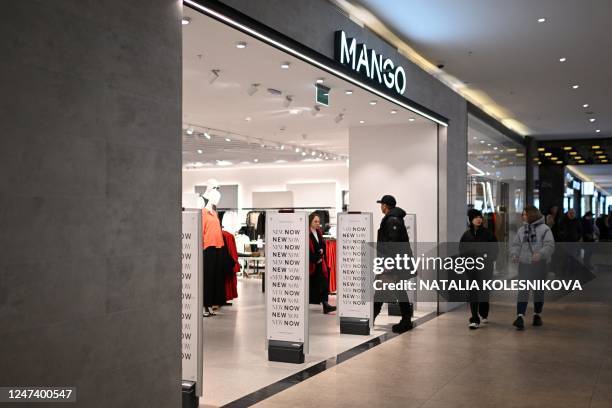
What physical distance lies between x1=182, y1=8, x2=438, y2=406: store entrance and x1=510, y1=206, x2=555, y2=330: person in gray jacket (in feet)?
5.57

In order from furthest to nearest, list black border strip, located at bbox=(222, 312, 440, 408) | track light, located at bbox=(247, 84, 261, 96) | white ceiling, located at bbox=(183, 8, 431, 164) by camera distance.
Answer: track light, located at bbox=(247, 84, 261, 96) → white ceiling, located at bbox=(183, 8, 431, 164) → black border strip, located at bbox=(222, 312, 440, 408)

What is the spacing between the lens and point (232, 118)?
36.0 feet

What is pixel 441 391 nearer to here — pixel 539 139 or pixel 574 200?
pixel 539 139

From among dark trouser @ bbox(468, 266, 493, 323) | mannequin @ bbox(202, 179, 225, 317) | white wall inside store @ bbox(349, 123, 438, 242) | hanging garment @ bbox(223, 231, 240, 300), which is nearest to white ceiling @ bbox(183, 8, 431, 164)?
white wall inside store @ bbox(349, 123, 438, 242)

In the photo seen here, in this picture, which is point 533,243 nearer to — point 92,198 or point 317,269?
point 317,269

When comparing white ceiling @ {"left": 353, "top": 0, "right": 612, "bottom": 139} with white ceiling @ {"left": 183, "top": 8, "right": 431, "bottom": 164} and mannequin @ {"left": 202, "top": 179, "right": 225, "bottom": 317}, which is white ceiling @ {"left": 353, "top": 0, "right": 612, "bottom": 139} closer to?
white ceiling @ {"left": 183, "top": 8, "right": 431, "bottom": 164}

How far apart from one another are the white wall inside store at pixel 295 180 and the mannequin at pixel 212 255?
10.9 m

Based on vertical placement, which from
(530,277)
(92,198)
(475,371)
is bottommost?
(475,371)

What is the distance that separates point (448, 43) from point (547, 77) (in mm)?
2927

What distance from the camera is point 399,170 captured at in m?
10.8

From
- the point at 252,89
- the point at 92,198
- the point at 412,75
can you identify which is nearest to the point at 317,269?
the point at 252,89

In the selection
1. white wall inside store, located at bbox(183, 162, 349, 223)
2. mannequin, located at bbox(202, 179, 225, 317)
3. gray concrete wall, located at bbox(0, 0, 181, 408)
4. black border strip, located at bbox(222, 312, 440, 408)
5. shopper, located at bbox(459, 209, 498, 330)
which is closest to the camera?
gray concrete wall, located at bbox(0, 0, 181, 408)

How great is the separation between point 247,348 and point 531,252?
401 cm

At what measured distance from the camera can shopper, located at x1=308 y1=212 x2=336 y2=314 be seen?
9367mm
